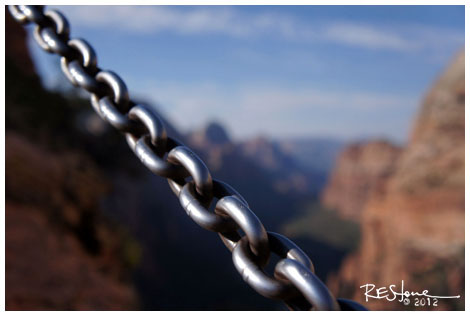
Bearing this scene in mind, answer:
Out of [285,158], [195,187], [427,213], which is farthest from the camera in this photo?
[285,158]

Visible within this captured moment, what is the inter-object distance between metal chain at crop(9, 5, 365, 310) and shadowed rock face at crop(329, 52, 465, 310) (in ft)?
66.5

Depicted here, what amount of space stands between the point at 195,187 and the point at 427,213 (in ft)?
99.7

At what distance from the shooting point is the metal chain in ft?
2.39

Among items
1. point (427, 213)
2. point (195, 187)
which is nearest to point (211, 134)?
point (427, 213)

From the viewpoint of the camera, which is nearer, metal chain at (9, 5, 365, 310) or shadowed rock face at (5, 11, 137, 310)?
metal chain at (9, 5, 365, 310)

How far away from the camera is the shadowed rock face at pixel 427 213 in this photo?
24.1 meters

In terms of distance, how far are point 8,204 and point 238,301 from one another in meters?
35.1

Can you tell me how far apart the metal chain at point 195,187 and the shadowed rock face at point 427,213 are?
66.5ft

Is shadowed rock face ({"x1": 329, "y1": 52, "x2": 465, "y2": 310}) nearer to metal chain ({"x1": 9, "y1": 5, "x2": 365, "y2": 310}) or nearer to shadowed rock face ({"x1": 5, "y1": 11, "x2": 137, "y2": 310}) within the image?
shadowed rock face ({"x1": 5, "y1": 11, "x2": 137, "y2": 310})

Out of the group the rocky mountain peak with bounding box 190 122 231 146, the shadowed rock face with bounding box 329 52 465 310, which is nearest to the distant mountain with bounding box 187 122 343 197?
the rocky mountain peak with bounding box 190 122 231 146

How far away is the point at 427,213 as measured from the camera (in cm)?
2786

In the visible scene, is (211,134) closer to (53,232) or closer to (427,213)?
(427,213)

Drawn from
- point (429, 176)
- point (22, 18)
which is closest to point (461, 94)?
point (429, 176)

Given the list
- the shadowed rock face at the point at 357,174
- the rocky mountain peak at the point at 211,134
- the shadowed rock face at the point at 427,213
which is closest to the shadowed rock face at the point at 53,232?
the shadowed rock face at the point at 427,213
